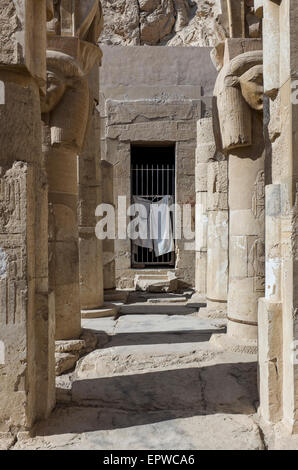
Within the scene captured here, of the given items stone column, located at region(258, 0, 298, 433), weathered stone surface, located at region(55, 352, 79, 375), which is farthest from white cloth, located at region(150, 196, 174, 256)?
stone column, located at region(258, 0, 298, 433)

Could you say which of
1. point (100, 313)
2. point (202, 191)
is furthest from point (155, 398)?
point (202, 191)

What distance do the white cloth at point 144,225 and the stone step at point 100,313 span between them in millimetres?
5243

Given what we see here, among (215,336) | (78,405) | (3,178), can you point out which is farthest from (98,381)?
(3,178)

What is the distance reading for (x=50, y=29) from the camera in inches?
227

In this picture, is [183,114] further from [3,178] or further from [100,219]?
[3,178]

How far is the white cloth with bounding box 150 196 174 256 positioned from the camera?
39.7 feet

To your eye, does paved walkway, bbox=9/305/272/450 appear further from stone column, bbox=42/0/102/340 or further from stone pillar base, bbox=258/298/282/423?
stone column, bbox=42/0/102/340

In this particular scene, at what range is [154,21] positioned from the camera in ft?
61.6

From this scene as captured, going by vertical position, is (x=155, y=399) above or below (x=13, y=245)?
below

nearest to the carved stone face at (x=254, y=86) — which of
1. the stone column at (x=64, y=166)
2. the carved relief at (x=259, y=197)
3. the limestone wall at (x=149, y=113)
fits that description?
the carved relief at (x=259, y=197)

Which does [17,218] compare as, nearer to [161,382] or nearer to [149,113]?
[161,382]

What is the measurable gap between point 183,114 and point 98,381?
8.70 meters

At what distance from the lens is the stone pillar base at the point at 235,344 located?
482cm

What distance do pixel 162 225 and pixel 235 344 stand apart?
7.41 meters
